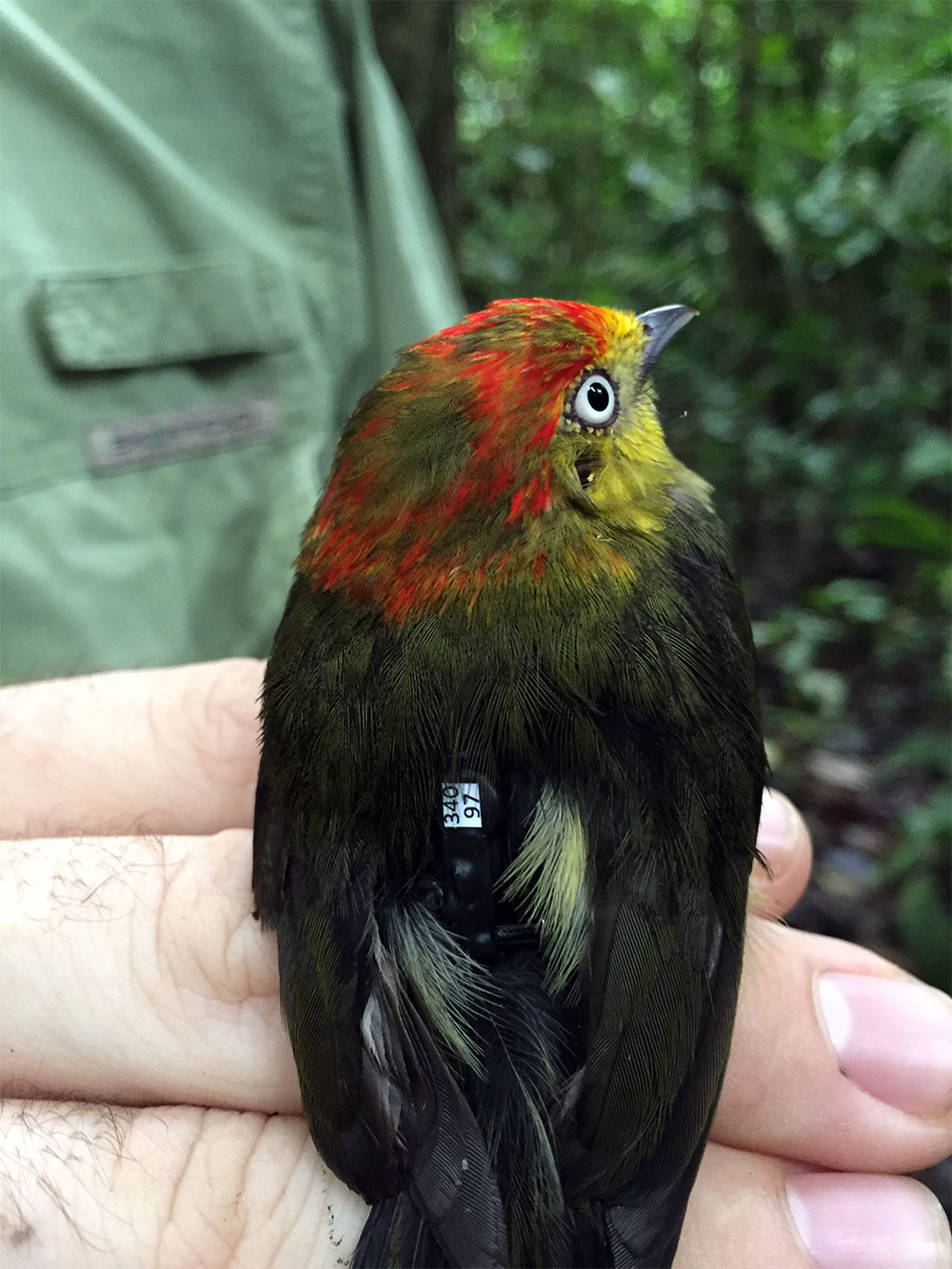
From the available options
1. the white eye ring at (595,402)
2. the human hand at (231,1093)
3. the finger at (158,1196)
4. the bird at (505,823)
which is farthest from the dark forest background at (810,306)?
the finger at (158,1196)

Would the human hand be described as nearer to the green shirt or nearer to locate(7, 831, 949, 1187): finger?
locate(7, 831, 949, 1187): finger

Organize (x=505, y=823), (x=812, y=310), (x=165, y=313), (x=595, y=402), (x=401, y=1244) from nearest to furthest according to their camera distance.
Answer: (x=401, y=1244) < (x=505, y=823) < (x=595, y=402) < (x=165, y=313) < (x=812, y=310)

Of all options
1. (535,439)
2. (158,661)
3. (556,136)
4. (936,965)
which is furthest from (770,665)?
(556,136)

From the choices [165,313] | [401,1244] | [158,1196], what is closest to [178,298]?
[165,313]

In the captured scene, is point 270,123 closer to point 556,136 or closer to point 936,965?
point 936,965

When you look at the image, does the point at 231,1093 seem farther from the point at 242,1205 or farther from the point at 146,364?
the point at 146,364

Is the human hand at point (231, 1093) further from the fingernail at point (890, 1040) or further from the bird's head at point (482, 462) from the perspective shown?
the bird's head at point (482, 462)

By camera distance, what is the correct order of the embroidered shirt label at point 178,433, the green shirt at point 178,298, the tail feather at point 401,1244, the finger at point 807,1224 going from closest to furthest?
1. the tail feather at point 401,1244
2. the finger at point 807,1224
3. the green shirt at point 178,298
4. the embroidered shirt label at point 178,433

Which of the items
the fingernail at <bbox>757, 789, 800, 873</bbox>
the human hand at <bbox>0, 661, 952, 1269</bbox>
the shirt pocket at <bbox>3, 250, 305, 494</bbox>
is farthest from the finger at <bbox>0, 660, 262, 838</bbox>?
the fingernail at <bbox>757, 789, 800, 873</bbox>
